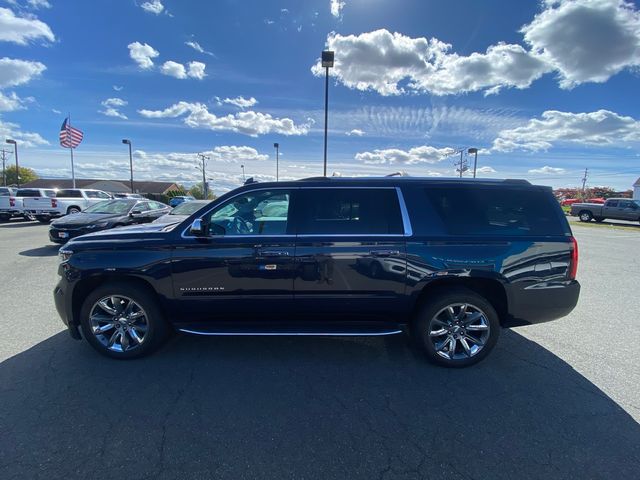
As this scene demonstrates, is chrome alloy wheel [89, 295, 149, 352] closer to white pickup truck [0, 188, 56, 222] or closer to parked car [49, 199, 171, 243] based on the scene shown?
parked car [49, 199, 171, 243]

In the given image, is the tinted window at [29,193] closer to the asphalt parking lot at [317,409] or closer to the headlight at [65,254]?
the asphalt parking lot at [317,409]

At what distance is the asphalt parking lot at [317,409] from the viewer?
2197mm

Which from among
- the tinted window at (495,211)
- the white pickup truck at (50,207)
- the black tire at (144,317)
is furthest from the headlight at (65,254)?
the white pickup truck at (50,207)

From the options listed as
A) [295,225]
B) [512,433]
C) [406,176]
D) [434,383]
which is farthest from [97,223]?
[512,433]

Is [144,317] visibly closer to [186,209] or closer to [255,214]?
[255,214]

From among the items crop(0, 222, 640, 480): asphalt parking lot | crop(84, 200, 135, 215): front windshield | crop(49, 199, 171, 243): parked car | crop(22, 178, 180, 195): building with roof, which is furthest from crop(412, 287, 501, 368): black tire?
crop(22, 178, 180, 195): building with roof

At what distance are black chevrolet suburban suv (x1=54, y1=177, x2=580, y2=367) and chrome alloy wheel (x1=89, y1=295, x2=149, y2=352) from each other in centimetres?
1

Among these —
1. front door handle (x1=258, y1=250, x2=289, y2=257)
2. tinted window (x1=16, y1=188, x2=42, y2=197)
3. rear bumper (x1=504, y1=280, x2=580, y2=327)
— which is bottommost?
rear bumper (x1=504, y1=280, x2=580, y2=327)

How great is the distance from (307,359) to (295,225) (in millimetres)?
1402

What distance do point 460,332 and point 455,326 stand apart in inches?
2.9

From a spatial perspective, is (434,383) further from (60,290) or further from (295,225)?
(60,290)

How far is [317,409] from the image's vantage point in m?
2.73

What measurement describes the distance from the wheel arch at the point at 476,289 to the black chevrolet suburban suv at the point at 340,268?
0.01 m

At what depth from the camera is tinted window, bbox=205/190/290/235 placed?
11.3 ft
